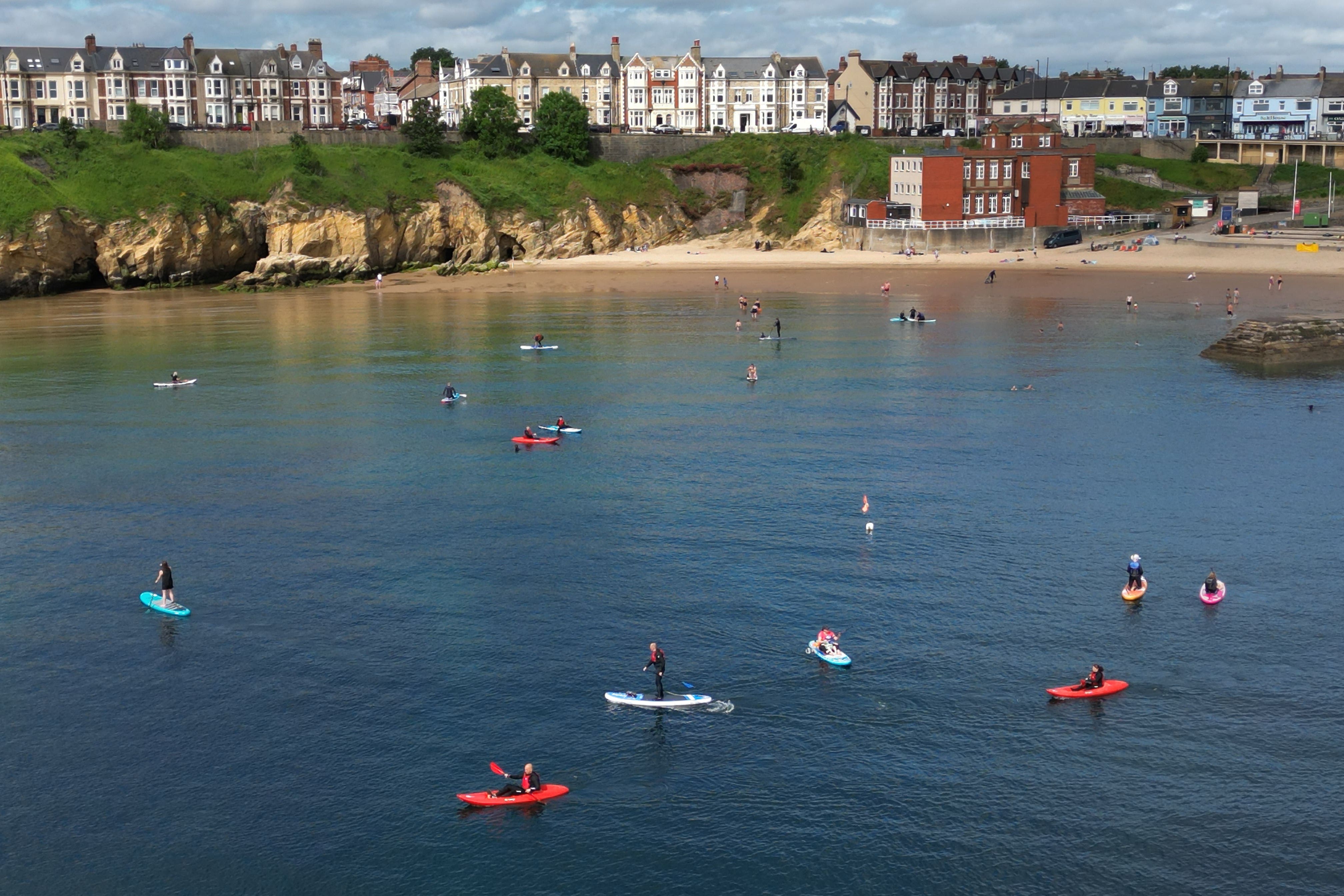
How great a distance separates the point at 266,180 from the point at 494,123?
2933 cm

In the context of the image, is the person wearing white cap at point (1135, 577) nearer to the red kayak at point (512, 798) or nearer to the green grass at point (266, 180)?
the red kayak at point (512, 798)

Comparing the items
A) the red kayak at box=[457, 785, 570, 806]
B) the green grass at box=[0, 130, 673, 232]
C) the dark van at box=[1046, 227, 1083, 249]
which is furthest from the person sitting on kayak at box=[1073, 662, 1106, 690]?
the green grass at box=[0, 130, 673, 232]

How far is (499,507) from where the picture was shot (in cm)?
5616

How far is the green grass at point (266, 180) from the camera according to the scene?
126562 millimetres

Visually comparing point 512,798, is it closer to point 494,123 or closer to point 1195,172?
point 494,123

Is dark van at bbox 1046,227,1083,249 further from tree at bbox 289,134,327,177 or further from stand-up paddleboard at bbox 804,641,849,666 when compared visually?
stand-up paddleboard at bbox 804,641,849,666

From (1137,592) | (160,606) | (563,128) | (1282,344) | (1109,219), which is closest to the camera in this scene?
(160,606)

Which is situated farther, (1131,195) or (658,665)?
(1131,195)

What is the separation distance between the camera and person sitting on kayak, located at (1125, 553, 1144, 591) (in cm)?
4478

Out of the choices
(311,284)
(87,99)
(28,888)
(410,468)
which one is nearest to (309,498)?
(410,468)

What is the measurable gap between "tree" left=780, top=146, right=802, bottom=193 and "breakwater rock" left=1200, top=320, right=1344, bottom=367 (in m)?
69.2

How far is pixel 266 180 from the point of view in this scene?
13475 cm

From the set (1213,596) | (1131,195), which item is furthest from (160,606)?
(1131,195)

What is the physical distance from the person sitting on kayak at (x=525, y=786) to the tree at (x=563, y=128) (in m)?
127
